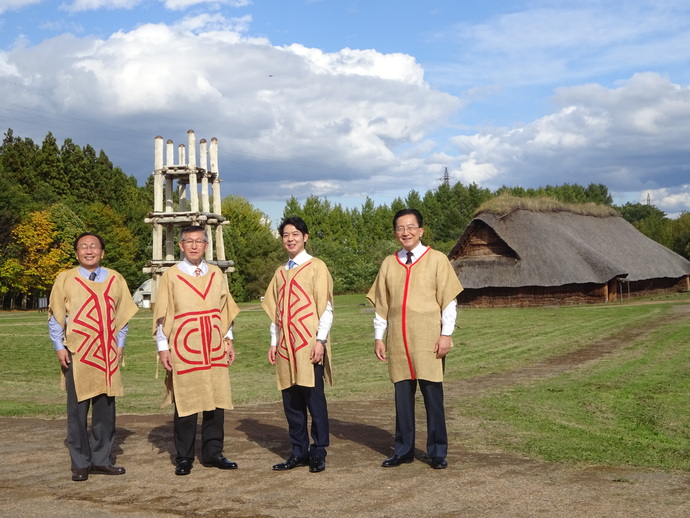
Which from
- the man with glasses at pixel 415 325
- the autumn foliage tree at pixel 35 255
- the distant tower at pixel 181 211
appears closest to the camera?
the man with glasses at pixel 415 325

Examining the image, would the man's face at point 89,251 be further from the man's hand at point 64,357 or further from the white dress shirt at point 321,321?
the white dress shirt at point 321,321

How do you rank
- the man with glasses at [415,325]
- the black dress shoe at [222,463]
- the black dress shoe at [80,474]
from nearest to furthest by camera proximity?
the black dress shoe at [80,474] < the black dress shoe at [222,463] < the man with glasses at [415,325]

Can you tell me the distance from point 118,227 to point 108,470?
6378 cm

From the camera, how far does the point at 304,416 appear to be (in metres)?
6.65

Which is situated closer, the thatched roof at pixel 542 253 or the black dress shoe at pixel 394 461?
the black dress shoe at pixel 394 461

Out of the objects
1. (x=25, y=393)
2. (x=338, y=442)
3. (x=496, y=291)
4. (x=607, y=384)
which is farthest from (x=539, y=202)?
(x=338, y=442)

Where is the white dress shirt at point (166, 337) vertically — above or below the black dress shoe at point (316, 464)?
above

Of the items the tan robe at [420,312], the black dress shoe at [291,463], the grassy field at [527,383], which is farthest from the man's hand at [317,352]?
Result: the grassy field at [527,383]

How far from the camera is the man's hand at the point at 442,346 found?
6.42 m

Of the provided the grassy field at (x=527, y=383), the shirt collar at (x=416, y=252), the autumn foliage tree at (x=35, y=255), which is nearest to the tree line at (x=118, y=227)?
the autumn foliage tree at (x=35, y=255)

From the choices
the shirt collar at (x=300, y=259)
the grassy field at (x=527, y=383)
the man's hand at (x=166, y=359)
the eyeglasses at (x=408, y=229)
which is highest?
the eyeglasses at (x=408, y=229)

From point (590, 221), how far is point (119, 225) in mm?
40885

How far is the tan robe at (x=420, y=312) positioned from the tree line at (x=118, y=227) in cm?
4207

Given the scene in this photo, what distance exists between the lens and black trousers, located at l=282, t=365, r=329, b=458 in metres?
6.40
